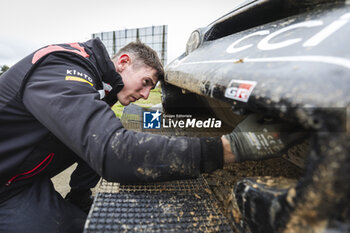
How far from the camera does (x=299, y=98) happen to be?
441 millimetres

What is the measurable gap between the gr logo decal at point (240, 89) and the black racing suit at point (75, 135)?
0.24 metres

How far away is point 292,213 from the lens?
1.41 feet

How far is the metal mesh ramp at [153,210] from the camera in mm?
774

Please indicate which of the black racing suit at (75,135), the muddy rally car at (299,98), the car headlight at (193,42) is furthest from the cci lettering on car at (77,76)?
the car headlight at (193,42)

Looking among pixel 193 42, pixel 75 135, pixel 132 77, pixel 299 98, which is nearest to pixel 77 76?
pixel 75 135

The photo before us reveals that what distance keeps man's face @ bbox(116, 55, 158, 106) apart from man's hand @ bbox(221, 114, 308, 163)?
102cm

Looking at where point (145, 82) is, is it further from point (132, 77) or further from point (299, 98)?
point (299, 98)

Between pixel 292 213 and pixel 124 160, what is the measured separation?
1.83ft

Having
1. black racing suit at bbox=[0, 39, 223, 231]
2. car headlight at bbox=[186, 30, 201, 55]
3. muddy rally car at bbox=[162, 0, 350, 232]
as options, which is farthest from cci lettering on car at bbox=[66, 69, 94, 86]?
car headlight at bbox=[186, 30, 201, 55]

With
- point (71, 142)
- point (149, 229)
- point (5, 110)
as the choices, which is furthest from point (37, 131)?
point (149, 229)

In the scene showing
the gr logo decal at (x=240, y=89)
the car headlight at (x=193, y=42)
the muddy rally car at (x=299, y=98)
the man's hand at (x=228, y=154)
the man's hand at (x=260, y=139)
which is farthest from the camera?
the car headlight at (x=193, y=42)

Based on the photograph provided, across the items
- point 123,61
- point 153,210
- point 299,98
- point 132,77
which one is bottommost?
point 153,210

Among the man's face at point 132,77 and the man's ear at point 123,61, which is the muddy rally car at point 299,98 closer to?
the man's face at point 132,77

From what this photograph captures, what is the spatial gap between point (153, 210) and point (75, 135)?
0.49 metres
